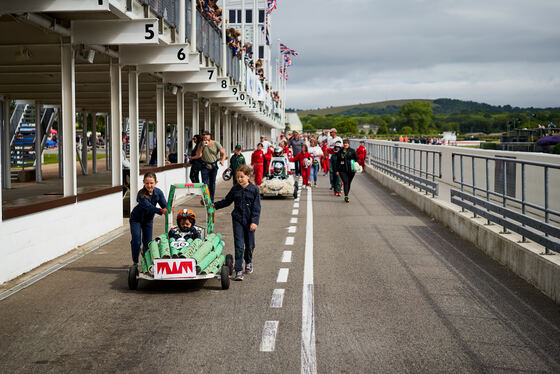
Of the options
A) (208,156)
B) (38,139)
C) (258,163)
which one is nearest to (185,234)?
(208,156)

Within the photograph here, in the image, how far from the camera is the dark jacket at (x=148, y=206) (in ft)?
32.9

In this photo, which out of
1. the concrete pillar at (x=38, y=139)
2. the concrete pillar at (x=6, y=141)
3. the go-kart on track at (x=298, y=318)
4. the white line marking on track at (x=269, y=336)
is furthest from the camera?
the concrete pillar at (x=38, y=139)

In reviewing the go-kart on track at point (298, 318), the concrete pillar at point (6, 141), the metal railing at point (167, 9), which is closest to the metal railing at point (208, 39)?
the metal railing at point (167, 9)

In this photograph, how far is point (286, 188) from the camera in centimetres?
2320

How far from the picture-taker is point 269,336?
6848 millimetres

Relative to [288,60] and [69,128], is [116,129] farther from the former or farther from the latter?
[288,60]

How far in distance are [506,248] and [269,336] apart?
17.2 ft

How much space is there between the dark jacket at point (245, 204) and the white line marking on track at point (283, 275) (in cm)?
80

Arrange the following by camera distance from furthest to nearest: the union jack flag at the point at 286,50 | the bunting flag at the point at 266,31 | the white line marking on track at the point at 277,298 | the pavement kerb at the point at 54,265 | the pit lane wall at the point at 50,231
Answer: the union jack flag at the point at 286,50
the bunting flag at the point at 266,31
the pit lane wall at the point at 50,231
the pavement kerb at the point at 54,265
the white line marking on track at the point at 277,298

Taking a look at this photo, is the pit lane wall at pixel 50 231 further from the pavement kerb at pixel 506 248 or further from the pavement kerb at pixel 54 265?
the pavement kerb at pixel 506 248

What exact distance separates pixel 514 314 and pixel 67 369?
15.1 feet

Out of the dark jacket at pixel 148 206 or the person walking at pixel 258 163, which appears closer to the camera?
the dark jacket at pixel 148 206

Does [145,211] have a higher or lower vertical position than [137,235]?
higher

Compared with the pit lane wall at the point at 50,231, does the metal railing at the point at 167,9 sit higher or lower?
higher
